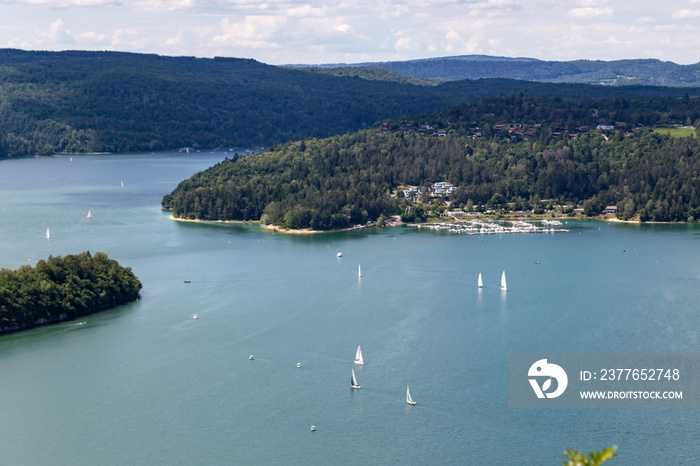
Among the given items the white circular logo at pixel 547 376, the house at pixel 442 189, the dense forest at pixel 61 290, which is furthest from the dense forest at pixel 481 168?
the white circular logo at pixel 547 376

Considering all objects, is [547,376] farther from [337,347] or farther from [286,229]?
[286,229]

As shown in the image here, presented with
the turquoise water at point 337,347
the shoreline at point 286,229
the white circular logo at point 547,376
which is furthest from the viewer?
the shoreline at point 286,229

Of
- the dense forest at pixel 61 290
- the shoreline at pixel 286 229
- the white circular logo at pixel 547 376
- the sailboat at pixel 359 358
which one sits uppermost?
the dense forest at pixel 61 290

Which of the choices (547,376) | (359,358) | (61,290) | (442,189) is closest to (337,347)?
(359,358)

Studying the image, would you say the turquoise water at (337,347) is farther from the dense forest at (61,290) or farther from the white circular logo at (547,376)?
the white circular logo at (547,376)

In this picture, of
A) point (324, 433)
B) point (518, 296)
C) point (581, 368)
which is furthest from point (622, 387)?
point (518, 296)

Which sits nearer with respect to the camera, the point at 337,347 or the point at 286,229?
the point at 337,347
